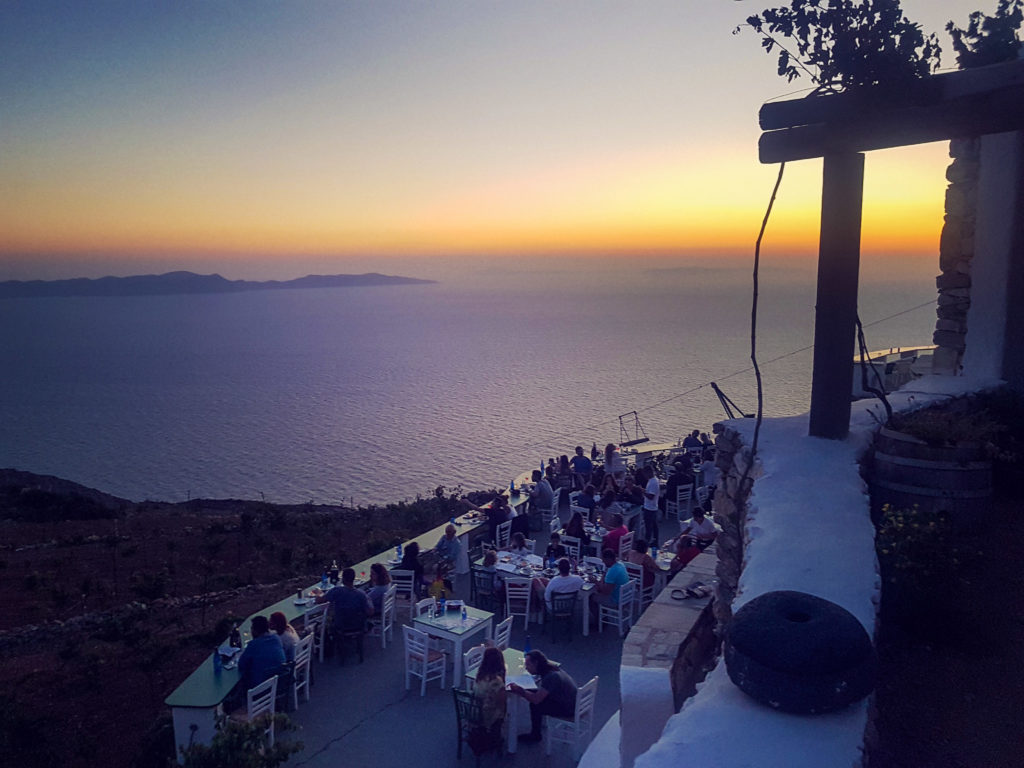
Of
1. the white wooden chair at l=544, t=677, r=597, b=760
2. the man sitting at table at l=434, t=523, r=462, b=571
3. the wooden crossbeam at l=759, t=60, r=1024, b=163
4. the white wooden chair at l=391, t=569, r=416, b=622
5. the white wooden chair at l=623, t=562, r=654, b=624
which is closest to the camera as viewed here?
the wooden crossbeam at l=759, t=60, r=1024, b=163

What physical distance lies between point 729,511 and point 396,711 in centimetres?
371

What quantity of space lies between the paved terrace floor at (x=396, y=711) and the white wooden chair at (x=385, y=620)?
101 millimetres

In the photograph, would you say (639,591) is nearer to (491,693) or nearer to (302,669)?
(491,693)

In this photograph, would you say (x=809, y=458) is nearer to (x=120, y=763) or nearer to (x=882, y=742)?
(x=882, y=742)

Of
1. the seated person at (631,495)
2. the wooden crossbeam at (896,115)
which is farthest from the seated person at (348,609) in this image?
the wooden crossbeam at (896,115)

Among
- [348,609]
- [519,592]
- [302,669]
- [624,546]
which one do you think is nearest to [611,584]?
[519,592]

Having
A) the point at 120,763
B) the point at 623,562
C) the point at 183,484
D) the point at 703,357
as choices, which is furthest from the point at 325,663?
the point at 703,357

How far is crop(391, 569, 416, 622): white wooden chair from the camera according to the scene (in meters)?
8.52

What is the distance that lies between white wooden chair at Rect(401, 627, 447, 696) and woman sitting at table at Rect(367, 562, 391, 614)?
103 centimetres

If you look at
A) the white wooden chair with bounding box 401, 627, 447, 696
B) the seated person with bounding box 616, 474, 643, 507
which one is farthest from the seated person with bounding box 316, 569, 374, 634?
the seated person with bounding box 616, 474, 643, 507

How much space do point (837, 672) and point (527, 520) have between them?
872 centimetres

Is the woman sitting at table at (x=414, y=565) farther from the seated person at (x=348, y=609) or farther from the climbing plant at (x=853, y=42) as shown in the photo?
the climbing plant at (x=853, y=42)

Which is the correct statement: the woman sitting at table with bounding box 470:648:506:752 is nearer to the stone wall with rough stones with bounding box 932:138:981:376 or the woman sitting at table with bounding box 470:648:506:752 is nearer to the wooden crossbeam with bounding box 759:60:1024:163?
the wooden crossbeam with bounding box 759:60:1024:163

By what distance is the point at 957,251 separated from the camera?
7.86m
